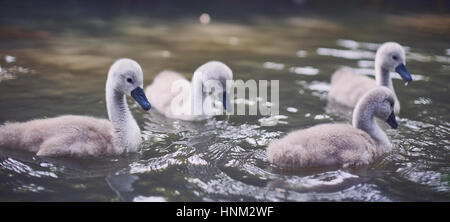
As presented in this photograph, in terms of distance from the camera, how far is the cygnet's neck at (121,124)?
546 centimetres

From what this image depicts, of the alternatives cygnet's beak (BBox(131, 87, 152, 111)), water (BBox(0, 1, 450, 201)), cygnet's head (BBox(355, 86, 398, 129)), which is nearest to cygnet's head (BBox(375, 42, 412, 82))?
water (BBox(0, 1, 450, 201))

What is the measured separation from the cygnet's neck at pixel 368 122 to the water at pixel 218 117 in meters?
0.21

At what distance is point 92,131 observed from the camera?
5355 mm

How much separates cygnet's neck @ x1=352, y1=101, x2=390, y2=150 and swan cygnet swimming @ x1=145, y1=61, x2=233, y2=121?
64.5 inches

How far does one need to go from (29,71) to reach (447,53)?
8.38 metres

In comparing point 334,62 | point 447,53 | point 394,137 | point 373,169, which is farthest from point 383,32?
A: point 373,169

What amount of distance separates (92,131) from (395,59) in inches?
177

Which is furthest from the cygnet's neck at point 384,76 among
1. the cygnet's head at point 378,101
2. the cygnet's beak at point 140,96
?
the cygnet's beak at point 140,96

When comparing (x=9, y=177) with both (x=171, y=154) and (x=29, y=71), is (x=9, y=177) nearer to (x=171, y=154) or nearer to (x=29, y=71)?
(x=171, y=154)

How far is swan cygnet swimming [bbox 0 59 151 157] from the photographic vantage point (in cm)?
524

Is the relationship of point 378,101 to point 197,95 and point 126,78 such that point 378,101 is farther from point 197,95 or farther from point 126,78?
point 126,78

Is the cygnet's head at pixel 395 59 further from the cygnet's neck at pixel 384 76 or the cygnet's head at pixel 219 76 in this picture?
the cygnet's head at pixel 219 76

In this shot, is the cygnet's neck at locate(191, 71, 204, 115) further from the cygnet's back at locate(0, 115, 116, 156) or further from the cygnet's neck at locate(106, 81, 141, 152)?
the cygnet's back at locate(0, 115, 116, 156)

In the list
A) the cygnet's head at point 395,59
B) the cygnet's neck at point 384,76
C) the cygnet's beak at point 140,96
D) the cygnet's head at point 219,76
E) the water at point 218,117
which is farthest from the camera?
the cygnet's neck at point 384,76
